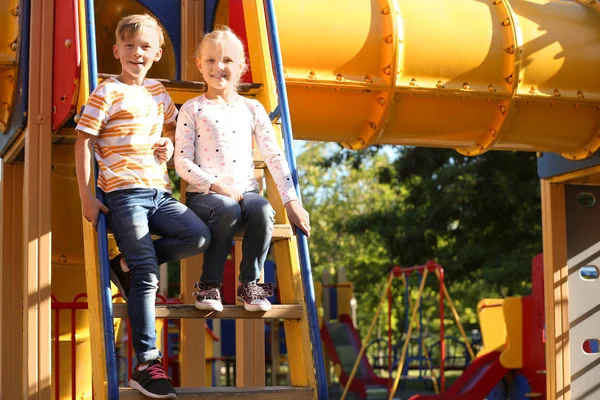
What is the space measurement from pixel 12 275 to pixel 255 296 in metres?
2.74

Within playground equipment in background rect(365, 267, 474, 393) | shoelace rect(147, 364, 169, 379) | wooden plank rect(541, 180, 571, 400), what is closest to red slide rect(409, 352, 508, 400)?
playground equipment in background rect(365, 267, 474, 393)

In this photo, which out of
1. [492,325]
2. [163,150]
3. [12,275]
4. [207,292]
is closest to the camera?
[207,292]

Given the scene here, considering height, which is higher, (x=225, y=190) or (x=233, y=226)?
(x=225, y=190)

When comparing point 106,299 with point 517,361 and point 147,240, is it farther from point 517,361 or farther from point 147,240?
point 517,361

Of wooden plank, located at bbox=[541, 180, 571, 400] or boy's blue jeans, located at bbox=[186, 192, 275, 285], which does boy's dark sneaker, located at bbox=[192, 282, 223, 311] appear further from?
wooden plank, located at bbox=[541, 180, 571, 400]

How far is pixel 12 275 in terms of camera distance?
6266mm

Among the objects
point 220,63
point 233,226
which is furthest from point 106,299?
point 220,63

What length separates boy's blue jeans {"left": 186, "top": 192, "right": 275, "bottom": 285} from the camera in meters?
4.12

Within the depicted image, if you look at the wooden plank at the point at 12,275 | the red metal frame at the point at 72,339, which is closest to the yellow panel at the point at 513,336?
the red metal frame at the point at 72,339

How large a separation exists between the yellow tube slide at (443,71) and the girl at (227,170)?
5.28 ft

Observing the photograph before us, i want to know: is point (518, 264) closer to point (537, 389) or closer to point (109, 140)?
point (537, 389)

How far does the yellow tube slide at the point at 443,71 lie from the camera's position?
6.09 m

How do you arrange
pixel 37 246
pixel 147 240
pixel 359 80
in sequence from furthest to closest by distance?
1. pixel 359 80
2. pixel 37 246
3. pixel 147 240

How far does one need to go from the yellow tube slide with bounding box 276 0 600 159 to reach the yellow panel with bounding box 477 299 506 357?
232 inches
